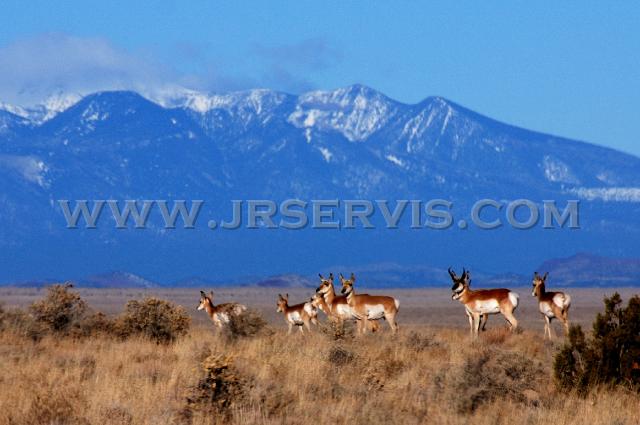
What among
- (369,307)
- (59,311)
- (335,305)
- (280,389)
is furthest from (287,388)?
(335,305)

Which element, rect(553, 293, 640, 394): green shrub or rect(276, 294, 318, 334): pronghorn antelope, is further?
rect(276, 294, 318, 334): pronghorn antelope

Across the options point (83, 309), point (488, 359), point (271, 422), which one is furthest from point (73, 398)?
point (83, 309)

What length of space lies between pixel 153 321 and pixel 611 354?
1056cm

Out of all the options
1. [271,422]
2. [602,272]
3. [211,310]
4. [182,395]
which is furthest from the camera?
[602,272]

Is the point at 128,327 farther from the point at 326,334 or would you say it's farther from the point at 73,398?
the point at 73,398

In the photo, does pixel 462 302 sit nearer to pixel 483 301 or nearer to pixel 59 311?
pixel 483 301

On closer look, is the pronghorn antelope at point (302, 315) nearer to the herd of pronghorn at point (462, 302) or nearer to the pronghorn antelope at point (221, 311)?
the herd of pronghorn at point (462, 302)

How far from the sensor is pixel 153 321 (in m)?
24.5

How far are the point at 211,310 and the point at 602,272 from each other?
16711 cm

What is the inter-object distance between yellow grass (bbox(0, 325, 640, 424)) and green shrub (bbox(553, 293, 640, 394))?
1.15ft

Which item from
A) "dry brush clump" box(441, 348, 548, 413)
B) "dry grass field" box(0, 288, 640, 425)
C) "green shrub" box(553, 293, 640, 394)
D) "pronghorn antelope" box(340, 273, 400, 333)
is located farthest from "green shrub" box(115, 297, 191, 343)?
"green shrub" box(553, 293, 640, 394)

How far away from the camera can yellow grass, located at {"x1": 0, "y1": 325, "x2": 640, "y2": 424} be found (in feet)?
46.9

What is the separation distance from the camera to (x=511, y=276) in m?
194

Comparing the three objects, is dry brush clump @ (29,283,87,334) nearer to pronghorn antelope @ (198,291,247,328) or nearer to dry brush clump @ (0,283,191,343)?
dry brush clump @ (0,283,191,343)
